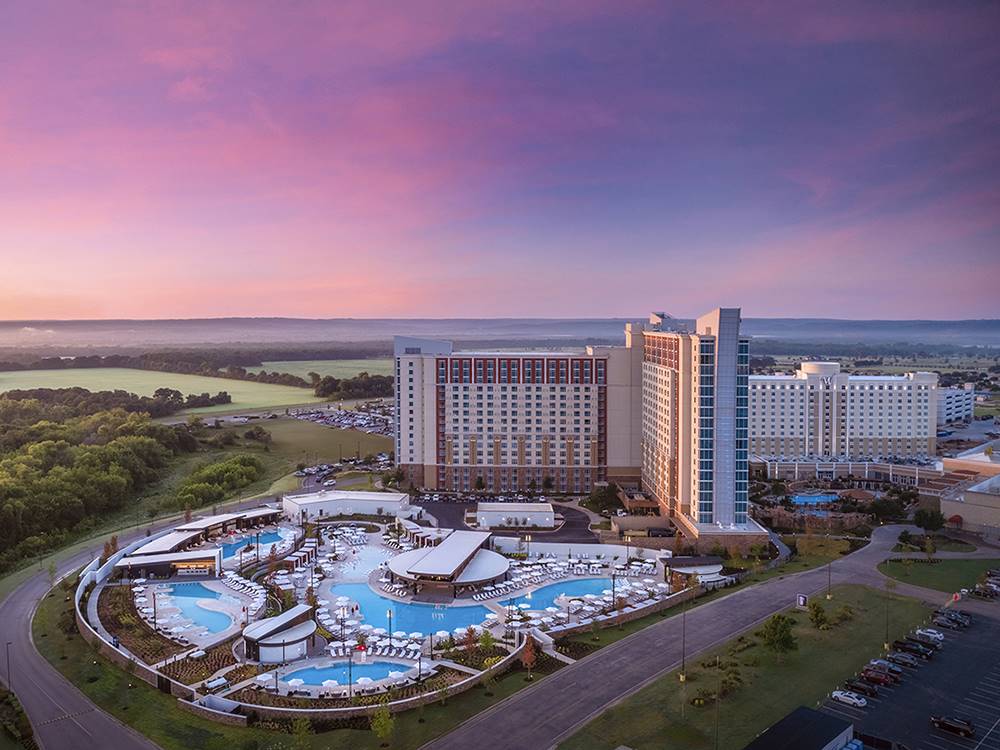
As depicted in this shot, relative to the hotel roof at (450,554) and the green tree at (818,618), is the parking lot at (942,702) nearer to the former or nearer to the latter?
the green tree at (818,618)

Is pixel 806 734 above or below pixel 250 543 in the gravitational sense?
above

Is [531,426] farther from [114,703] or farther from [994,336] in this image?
[994,336]

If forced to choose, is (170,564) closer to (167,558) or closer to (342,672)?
(167,558)

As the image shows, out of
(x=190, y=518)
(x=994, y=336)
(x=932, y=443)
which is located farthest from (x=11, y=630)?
(x=994, y=336)

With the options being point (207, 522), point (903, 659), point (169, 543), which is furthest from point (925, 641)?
point (207, 522)

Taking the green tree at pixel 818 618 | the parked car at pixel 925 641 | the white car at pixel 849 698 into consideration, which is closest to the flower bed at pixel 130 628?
the white car at pixel 849 698

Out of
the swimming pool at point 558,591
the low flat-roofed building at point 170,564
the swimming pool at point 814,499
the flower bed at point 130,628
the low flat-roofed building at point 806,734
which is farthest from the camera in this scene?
the swimming pool at point 814,499
